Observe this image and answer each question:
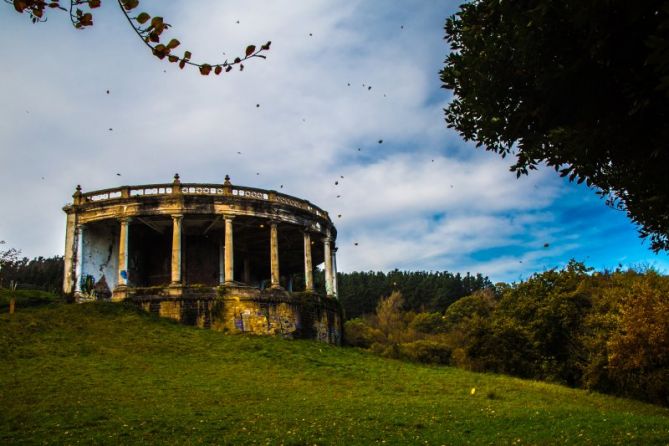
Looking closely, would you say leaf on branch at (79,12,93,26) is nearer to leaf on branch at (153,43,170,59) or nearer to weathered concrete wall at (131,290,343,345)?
leaf on branch at (153,43,170,59)

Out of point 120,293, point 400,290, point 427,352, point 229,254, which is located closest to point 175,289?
point 120,293

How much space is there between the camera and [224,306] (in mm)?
29031

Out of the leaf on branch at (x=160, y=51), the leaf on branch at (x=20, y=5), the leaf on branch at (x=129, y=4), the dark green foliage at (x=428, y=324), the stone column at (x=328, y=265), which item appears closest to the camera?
the leaf on branch at (x=20, y=5)

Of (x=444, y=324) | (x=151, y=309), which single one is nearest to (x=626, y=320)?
(x=151, y=309)

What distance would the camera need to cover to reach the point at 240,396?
16.4 meters

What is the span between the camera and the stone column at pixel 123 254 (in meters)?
30.3

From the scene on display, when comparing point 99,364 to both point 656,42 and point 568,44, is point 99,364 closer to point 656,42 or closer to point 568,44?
point 568,44

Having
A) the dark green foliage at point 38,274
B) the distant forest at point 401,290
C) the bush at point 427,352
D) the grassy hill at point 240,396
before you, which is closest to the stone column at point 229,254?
the grassy hill at point 240,396

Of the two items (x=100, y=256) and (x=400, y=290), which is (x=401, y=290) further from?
(x=100, y=256)

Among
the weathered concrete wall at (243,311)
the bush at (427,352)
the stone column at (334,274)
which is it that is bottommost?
the bush at (427,352)

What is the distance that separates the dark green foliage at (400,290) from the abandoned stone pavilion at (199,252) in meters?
53.4

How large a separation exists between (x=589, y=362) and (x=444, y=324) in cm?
4036

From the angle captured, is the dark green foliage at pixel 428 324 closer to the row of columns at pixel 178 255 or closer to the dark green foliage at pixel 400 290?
the dark green foliage at pixel 400 290

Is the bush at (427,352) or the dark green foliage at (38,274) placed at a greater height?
the dark green foliage at (38,274)
